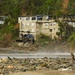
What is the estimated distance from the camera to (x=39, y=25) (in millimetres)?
47406

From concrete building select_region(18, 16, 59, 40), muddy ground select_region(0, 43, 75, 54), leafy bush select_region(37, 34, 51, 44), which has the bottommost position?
muddy ground select_region(0, 43, 75, 54)

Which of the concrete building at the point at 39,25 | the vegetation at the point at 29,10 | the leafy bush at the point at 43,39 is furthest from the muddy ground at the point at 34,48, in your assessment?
the concrete building at the point at 39,25

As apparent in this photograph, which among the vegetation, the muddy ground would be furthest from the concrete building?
the muddy ground

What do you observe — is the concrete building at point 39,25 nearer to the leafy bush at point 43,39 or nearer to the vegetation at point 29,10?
the leafy bush at point 43,39

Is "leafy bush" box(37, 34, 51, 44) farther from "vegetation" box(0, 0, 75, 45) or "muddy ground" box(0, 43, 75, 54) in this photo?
"vegetation" box(0, 0, 75, 45)

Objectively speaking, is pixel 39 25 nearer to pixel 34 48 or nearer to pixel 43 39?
pixel 43 39

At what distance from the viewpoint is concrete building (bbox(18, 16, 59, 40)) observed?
46281 millimetres

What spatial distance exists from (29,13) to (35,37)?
24.4ft

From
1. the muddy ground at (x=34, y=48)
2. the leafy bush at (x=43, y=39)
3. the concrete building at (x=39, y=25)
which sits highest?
the concrete building at (x=39, y=25)

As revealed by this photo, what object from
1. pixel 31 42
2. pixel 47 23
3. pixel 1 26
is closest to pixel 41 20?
pixel 47 23

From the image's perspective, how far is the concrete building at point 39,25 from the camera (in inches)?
1822

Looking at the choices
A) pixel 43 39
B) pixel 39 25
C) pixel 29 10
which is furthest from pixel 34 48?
pixel 29 10

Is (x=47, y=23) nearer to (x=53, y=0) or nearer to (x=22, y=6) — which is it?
(x=53, y=0)

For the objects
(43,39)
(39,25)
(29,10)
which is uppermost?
(29,10)
